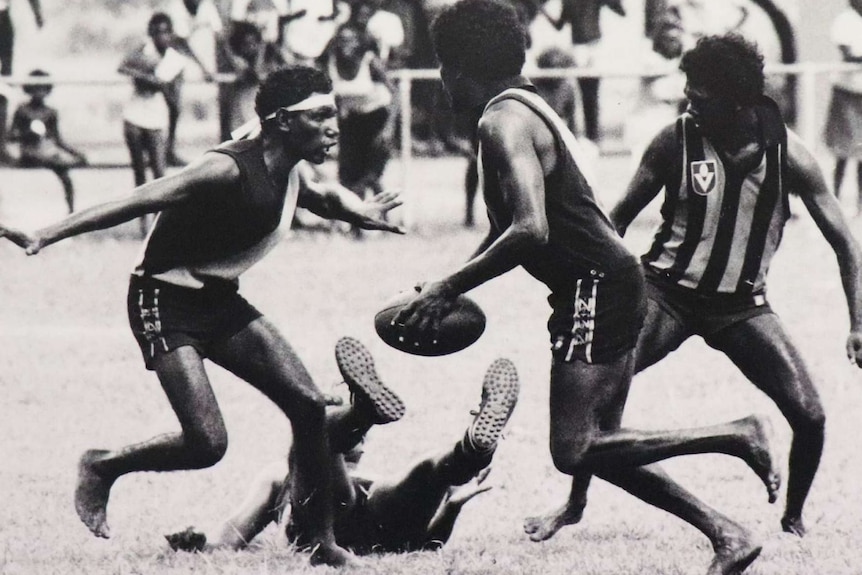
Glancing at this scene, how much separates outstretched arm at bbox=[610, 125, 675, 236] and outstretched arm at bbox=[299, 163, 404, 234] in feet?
3.04

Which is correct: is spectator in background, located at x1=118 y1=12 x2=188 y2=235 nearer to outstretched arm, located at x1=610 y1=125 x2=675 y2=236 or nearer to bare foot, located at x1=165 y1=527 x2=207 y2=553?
bare foot, located at x1=165 y1=527 x2=207 y2=553

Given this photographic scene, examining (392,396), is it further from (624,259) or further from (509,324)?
(509,324)

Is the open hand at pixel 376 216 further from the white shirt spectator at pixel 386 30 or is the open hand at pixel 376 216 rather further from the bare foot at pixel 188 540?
the white shirt spectator at pixel 386 30

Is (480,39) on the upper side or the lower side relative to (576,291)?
upper

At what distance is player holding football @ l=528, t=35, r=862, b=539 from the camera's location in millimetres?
6367

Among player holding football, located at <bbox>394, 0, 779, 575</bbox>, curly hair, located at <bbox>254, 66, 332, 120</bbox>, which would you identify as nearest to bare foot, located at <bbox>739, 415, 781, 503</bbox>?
player holding football, located at <bbox>394, 0, 779, 575</bbox>

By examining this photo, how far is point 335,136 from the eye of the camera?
21.2ft

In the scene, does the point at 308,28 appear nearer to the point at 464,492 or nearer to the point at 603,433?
the point at 464,492

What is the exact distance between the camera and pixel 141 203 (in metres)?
6.04

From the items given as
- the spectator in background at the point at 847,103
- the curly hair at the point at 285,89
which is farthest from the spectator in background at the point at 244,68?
the curly hair at the point at 285,89

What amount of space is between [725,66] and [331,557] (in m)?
2.36

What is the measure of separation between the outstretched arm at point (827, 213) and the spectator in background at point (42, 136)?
1144 centimetres

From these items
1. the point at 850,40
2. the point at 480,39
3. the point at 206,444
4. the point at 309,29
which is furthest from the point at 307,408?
the point at 850,40

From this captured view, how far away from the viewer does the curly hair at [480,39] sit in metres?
5.91
